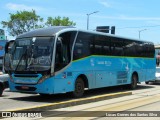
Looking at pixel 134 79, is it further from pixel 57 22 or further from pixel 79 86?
pixel 57 22

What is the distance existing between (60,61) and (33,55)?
1108 mm

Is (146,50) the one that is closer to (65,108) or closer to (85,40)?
(85,40)

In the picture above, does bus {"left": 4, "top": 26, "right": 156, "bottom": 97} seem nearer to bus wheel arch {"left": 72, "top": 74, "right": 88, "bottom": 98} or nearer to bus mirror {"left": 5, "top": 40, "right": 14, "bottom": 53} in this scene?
bus wheel arch {"left": 72, "top": 74, "right": 88, "bottom": 98}

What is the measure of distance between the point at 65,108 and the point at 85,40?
4913mm

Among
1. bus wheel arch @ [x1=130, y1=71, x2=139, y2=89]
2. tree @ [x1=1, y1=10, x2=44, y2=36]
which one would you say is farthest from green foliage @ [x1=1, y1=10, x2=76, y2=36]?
bus wheel arch @ [x1=130, y1=71, x2=139, y2=89]

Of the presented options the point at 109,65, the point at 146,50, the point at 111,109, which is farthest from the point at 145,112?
the point at 146,50

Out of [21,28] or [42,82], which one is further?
[21,28]

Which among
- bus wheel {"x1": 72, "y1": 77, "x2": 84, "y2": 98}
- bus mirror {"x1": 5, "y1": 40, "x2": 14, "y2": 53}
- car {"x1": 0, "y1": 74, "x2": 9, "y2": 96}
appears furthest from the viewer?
car {"x1": 0, "y1": 74, "x2": 9, "y2": 96}

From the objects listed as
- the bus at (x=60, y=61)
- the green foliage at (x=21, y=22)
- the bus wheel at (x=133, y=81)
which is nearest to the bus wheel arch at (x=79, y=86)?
the bus at (x=60, y=61)

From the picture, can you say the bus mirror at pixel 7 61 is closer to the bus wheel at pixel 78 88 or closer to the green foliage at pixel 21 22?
the bus wheel at pixel 78 88

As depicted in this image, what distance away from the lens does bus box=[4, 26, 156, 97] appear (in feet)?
48.1

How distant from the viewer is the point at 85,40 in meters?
17.0

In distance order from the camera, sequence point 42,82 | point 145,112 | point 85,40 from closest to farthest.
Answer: point 145,112, point 42,82, point 85,40

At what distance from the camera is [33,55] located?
14.9m
